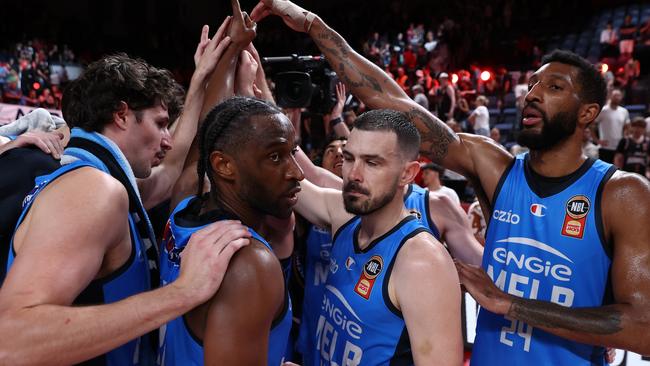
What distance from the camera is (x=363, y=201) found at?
6.76ft

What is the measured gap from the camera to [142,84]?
2043mm

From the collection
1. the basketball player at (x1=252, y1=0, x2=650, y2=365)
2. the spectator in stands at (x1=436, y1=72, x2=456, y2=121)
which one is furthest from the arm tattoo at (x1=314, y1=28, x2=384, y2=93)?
the spectator in stands at (x1=436, y1=72, x2=456, y2=121)

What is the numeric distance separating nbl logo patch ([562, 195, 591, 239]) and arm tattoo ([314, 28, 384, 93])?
0.99 metres

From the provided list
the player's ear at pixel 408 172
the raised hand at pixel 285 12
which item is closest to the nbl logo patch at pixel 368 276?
the player's ear at pixel 408 172

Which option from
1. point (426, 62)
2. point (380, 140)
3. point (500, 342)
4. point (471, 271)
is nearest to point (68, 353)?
point (380, 140)

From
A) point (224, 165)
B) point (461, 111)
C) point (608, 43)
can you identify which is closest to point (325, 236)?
point (224, 165)

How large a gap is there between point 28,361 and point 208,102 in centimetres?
144

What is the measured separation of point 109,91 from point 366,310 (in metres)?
1.13

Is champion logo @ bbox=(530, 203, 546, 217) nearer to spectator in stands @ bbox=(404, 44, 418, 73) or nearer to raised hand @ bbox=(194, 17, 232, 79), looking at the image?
raised hand @ bbox=(194, 17, 232, 79)

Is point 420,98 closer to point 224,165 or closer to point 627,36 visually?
point 627,36

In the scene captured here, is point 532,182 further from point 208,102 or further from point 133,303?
point 133,303

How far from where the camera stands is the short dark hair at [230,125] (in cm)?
169

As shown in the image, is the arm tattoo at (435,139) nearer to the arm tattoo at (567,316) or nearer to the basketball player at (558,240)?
the basketball player at (558,240)

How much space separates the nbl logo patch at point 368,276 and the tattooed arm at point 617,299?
0.34 meters
